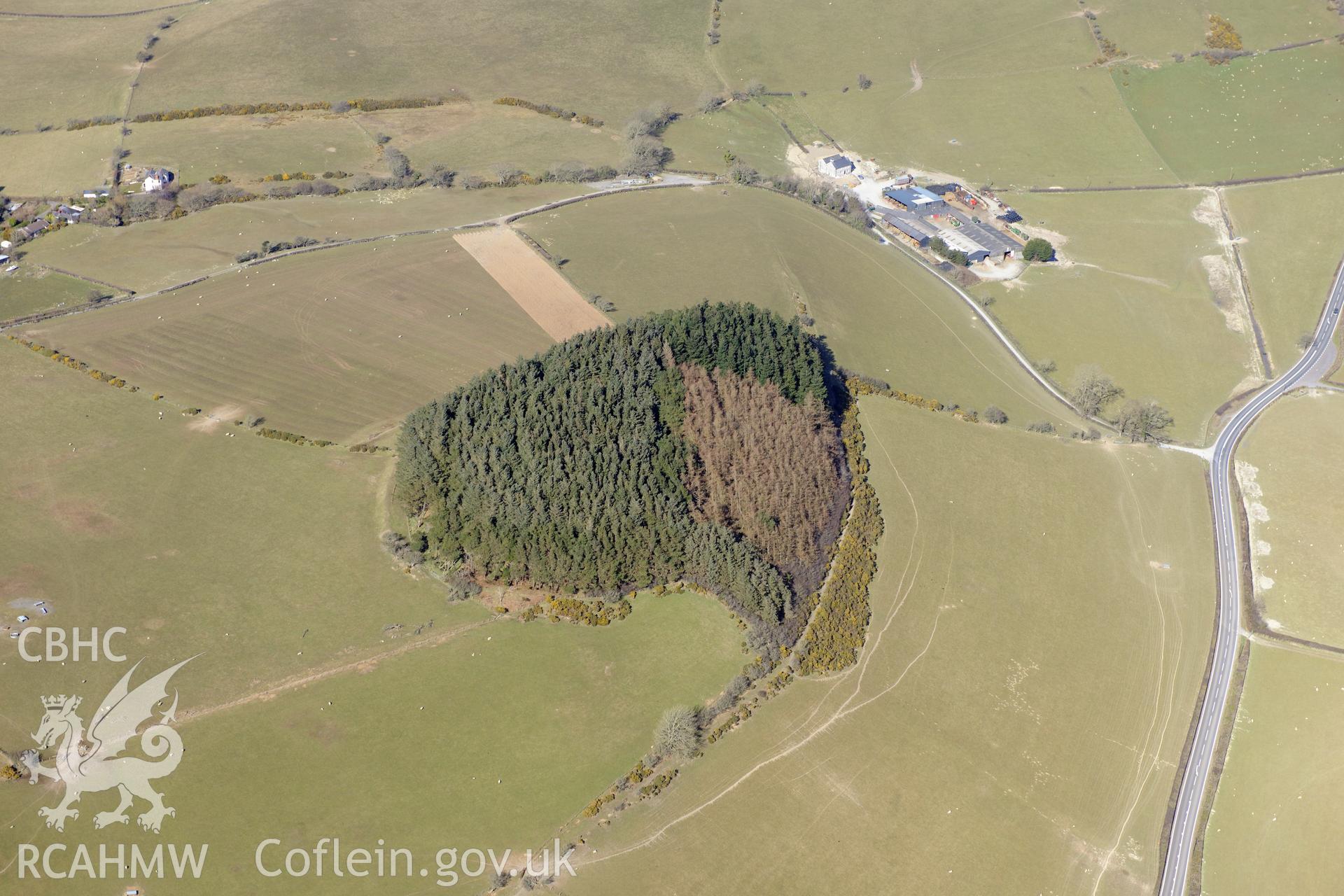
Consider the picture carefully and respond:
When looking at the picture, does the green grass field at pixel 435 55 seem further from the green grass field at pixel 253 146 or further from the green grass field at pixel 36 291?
the green grass field at pixel 36 291

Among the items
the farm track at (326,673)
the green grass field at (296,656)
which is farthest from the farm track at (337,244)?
the farm track at (326,673)

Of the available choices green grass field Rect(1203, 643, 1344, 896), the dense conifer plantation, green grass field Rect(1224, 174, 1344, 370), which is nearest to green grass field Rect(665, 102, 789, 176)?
the dense conifer plantation

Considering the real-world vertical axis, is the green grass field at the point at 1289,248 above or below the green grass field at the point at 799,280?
below

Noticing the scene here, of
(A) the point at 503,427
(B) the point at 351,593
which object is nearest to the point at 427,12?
(A) the point at 503,427

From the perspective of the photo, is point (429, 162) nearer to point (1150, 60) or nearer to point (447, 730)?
point (447, 730)

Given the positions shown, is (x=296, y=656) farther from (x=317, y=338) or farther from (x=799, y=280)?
(x=799, y=280)

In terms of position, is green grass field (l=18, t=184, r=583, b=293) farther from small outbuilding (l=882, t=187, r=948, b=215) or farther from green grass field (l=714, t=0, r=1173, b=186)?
green grass field (l=714, t=0, r=1173, b=186)

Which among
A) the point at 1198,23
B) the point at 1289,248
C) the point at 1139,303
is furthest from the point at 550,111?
the point at 1198,23

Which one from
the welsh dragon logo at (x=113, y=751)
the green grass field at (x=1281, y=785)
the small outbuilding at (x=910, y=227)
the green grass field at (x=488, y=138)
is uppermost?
the green grass field at (x=488, y=138)
